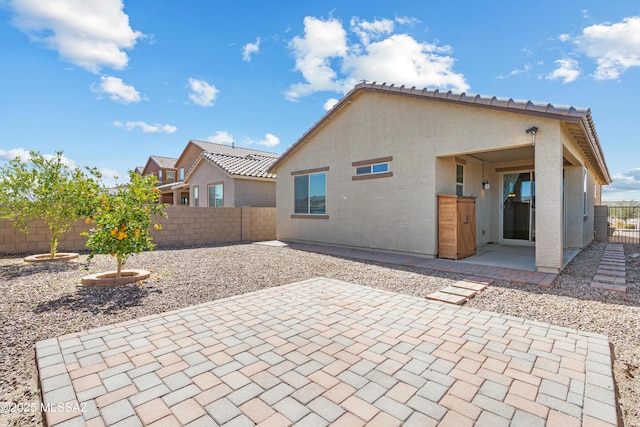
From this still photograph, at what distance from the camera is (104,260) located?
28.5 ft

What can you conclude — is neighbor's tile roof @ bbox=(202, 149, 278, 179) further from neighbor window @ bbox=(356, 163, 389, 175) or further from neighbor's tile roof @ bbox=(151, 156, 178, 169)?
neighbor's tile roof @ bbox=(151, 156, 178, 169)

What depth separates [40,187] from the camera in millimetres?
7805

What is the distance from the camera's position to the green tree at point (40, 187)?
7.67 m

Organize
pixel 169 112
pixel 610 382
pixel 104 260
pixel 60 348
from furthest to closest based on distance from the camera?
pixel 169 112
pixel 104 260
pixel 60 348
pixel 610 382

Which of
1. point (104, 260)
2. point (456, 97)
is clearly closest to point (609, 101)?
point (456, 97)

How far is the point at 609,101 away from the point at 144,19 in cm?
1574

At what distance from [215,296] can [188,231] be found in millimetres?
8396

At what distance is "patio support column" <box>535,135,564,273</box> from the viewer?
20.8ft

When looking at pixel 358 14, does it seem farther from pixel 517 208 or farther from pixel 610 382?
pixel 610 382

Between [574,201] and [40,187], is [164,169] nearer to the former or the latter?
[40,187]

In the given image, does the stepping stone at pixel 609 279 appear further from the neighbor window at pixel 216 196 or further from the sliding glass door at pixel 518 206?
the neighbor window at pixel 216 196

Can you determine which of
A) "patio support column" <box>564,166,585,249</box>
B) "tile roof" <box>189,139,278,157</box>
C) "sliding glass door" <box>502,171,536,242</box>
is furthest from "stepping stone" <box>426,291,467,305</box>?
"tile roof" <box>189,139,278,157</box>

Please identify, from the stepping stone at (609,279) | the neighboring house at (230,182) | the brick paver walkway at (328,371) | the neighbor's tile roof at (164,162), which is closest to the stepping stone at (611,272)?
the stepping stone at (609,279)

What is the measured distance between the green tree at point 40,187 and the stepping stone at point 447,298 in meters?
8.01
